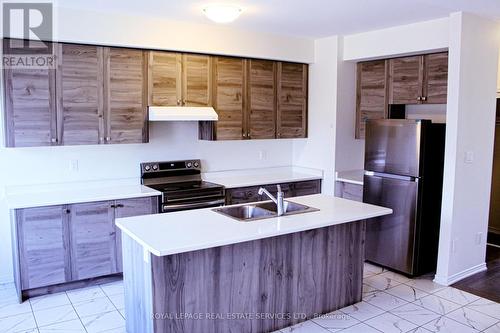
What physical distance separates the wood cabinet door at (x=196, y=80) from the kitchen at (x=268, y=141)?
104 millimetres

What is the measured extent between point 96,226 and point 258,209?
4.92 feet

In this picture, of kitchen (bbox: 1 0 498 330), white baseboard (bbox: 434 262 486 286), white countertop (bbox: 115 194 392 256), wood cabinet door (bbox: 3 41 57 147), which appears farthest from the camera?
white baseboard (bbox: 434 262 486 286)

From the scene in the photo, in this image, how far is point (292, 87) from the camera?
5238 millimetres

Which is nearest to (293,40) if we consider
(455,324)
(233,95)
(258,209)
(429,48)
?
(233,95)

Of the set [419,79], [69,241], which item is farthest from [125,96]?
[419,79]

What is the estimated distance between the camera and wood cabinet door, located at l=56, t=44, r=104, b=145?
12.7ft

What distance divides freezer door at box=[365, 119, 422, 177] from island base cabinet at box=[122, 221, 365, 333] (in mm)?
965

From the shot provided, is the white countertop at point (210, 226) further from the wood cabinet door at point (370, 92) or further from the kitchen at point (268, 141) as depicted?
the wood cabinet door at point (370, 92)

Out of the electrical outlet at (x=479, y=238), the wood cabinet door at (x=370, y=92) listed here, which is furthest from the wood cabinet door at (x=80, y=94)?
the electrical outlet at (x=479, y=238)

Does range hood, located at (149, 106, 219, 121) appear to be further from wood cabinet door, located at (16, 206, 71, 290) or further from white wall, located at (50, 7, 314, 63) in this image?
wood cabinet door, located at (16, 206, 71, 290)

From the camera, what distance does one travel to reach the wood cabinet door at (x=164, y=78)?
4293 millimetres

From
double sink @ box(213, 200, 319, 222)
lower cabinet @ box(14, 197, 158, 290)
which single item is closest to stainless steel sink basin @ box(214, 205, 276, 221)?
double sink @ box(213, 200, 319, 222)

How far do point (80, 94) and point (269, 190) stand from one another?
7.04 feet

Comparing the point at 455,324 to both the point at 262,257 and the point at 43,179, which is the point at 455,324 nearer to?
the point at 262,257
